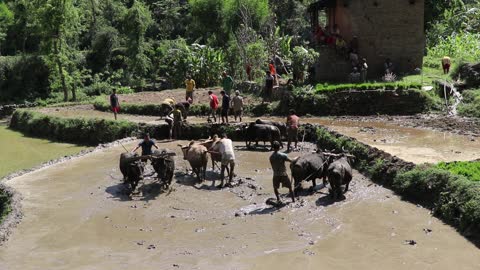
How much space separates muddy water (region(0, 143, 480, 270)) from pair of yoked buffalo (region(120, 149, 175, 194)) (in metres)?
0.41

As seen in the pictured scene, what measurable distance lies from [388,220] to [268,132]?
28.4ft

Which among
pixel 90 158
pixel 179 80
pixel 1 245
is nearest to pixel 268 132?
pixel 90 158

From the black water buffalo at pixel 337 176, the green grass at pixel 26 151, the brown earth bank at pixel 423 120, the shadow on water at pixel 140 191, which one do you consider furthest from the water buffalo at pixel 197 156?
the brown earth bank at pixel 423 120

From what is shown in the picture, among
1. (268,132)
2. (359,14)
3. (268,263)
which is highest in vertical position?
(359,14)

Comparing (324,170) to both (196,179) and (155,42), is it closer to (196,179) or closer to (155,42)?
(196,179)

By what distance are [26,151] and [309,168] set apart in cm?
1496

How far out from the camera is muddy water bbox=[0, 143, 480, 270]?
11.7 meters

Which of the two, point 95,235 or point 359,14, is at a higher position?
point 359,14

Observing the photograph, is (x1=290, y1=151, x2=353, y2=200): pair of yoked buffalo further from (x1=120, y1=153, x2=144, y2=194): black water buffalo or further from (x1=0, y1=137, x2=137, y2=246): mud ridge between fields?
(x1=0, y1=137, x2=137, y2=246): mud ridge between fields

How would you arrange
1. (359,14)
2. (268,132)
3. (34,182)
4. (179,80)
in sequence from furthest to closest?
(179,80) → (359,14) → (268,132) → (34,182)

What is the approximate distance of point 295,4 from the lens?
54406 millimetres

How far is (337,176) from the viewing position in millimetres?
15156

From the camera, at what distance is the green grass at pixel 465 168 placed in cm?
1419

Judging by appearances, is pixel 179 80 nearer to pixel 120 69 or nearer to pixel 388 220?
pixel 120 69
